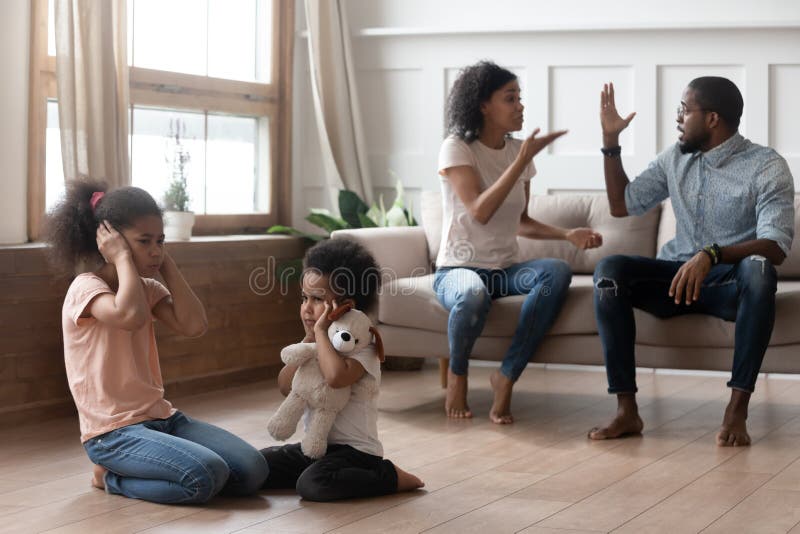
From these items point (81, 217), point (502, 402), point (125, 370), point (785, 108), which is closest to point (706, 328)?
point (502, 402)

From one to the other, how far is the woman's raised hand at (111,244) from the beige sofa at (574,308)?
1.28 m

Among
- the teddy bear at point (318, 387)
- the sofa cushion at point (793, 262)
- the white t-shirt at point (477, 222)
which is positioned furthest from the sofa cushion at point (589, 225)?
the teddy bear at point (318, 387)

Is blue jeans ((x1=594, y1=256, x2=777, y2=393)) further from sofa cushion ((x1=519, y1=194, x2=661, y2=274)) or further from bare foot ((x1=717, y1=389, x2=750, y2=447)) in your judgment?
sofa cushion ((x1=519, y1=194, x2=661, y2=274))

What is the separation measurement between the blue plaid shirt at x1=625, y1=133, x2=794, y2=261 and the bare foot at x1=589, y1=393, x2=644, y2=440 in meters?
0.48

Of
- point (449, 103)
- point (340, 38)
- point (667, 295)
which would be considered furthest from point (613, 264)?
point (340, 38)

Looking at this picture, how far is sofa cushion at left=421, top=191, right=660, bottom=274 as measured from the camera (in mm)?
4016

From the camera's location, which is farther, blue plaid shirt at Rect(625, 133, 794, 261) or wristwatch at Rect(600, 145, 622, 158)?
wristwatch at Rect(600, 145, 622, 158)

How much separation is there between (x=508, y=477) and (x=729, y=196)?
1167mm

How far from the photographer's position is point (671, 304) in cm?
334

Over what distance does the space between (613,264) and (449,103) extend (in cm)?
83

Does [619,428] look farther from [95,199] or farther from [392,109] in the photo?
[392,109]

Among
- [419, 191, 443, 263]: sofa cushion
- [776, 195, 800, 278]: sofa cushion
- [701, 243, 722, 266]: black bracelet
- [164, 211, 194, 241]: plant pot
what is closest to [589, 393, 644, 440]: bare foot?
[701, 243, 722, 266]: black bracelet

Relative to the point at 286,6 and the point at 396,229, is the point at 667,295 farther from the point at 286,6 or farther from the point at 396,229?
the point at 286,6

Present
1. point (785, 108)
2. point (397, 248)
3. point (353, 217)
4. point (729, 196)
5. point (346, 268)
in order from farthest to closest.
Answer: point (353, 217)
point (785, 108)
point (397, 248)
point (729, 196)
point (346, 268)
